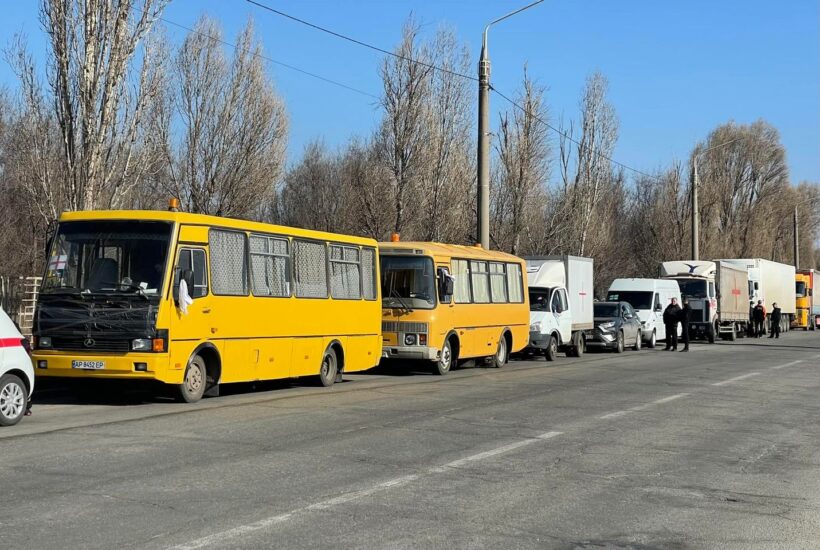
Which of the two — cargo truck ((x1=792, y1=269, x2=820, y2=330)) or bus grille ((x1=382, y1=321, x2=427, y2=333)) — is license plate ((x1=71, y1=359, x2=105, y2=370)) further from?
cargo truck ((x1=792, y1=269, x2=820, y2=330))

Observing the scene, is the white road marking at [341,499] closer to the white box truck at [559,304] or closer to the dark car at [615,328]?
the white box truck at [559,304]

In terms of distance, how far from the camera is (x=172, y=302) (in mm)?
14672

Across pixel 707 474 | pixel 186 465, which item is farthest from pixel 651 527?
pixel 186 465

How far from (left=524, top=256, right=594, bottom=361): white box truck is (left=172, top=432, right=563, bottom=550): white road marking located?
1789 cm

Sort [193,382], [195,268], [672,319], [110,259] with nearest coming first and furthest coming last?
[110,259], [195,268], [193,382], [672,319]

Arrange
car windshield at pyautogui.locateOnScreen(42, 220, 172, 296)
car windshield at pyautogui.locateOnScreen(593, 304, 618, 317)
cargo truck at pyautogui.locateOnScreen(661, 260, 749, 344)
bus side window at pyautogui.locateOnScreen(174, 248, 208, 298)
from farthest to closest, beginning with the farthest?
cargo truck at pyautogui.locateOnScreen(661, 260, 749, 344), car windshield at pyautogui.locateOnScreen(593, 304, 618, 317), bus side window at pyautogui.locateOnScreen(174, 248, 208, 298), car windshield at pyautogui.locateOnScreen(42, 220, 172, 296)

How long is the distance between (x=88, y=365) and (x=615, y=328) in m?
23.0

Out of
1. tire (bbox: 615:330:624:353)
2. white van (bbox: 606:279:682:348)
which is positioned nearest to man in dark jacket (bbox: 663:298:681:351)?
tire (bbox: 615:330:624:353)

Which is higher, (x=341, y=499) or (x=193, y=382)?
(x=193, y=382)

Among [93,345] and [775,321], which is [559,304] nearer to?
[93,345]

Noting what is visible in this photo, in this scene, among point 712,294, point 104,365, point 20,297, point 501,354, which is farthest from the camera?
point 712,294

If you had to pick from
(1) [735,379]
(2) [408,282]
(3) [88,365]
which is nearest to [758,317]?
(1) [735,379]

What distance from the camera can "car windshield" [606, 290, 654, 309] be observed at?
38844 mm

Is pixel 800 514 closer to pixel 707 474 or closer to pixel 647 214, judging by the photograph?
pixel 707 474
